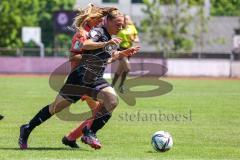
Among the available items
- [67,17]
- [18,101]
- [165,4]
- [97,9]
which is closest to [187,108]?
[18,101]

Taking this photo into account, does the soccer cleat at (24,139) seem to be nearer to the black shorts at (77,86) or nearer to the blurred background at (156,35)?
the black shorts at (77,86)

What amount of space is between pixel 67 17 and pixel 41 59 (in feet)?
25.2

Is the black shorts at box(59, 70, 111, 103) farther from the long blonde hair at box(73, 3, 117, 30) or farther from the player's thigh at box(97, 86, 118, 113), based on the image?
the long blonde hair at box(73, 3, 117, 30)

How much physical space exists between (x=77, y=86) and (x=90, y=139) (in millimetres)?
769

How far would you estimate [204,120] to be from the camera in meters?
15.1

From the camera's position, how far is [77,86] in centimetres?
1048

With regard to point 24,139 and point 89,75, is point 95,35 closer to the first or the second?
point 89,75

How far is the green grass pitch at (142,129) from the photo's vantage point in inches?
394

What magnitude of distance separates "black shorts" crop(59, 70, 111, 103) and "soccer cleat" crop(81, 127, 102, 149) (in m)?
0.49

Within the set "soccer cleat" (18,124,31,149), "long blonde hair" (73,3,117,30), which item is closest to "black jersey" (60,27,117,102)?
"long blonde hair" (73,3,117,30)

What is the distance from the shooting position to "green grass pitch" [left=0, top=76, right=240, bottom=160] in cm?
1002

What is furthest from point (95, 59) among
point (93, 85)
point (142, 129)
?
point (142, 129)

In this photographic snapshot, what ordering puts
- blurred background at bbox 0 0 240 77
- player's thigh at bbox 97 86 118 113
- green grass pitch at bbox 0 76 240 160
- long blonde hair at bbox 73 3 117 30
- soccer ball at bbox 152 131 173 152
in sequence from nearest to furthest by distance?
green grass pitch at bbox 0 76 240 160 < soccer ball at bbox 152 131 173 152 < player's thigh at bbox 97 86 118 113 < long blonde hair at bbox 73 3 117 30 < blurred background at bbox 0 0 240 77

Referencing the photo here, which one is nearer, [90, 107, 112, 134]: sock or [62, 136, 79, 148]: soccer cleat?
[90, 107, 112, 134]: sock
